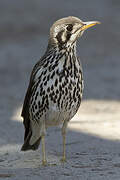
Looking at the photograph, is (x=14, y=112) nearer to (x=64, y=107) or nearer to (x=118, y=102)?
(x=118, y=102)

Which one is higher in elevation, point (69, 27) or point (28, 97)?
point (69, 27)

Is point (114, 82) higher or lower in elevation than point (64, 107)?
lower

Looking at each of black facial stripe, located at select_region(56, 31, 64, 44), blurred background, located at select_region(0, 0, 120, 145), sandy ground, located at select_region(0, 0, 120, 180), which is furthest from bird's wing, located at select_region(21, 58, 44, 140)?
blurred background, located at select_region(0, 0, 120, 145)

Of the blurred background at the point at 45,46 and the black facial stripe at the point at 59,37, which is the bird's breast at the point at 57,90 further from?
the blurred background at the point at 45,46


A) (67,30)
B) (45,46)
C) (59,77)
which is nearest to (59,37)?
(67,30)

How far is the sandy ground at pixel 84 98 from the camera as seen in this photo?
19.5ft

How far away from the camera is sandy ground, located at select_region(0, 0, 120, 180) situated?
19.5 feet

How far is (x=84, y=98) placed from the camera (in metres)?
10.9

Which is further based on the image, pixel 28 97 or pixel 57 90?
pixel 28 97

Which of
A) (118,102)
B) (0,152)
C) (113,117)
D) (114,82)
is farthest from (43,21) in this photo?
(0,152)

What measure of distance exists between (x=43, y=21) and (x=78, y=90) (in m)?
11.8

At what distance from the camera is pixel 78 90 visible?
585 cm

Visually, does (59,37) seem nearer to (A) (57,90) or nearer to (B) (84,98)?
(A) (57,90)

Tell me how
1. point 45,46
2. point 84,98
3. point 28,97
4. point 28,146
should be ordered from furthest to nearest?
point 45,46 → point 84,98 → point 28,146 → point 28,97
